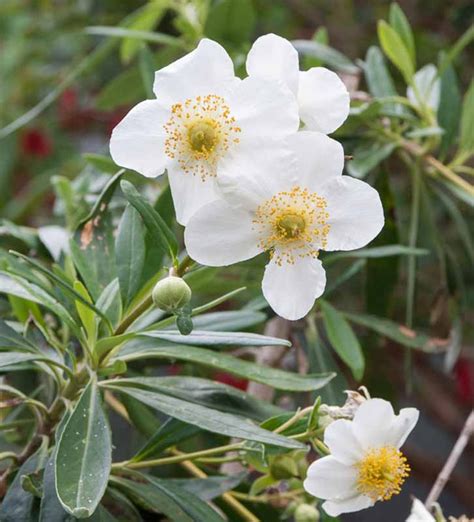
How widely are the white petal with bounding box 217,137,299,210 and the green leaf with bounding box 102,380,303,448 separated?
17cm

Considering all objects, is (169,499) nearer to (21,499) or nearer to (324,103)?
(21,499)

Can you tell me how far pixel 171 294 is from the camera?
2.10 feet

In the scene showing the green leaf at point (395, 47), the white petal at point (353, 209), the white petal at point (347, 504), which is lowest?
the white petal at point (347, 504)

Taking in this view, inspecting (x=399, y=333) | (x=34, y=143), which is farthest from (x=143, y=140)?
(x=34, y=143)

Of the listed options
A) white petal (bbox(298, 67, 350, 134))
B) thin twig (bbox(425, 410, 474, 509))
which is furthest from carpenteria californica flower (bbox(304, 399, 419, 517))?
white petal (bbox(298, 67, 350, 134))

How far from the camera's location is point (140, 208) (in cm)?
70

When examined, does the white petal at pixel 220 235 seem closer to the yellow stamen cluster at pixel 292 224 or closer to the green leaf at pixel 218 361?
the yellow stamen cluster at pixel 292 224

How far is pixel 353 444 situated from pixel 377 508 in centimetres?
213

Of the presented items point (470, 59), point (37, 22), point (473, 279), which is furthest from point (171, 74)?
point (37, 22)

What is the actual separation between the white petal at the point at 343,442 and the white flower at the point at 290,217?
0.30 ft

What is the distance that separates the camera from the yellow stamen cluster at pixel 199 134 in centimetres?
68

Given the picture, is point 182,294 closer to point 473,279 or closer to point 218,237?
point 218,237

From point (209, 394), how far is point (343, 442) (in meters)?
0.19

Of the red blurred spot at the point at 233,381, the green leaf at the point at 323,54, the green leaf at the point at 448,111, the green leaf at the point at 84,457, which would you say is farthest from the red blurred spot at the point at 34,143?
the green leaf at the point at 84,457
